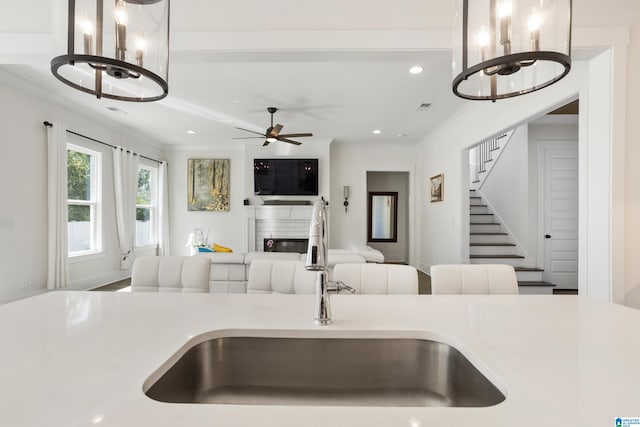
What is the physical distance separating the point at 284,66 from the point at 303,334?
10.2ft

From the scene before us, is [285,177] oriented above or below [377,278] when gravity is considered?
above

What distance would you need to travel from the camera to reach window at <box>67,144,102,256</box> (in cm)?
473

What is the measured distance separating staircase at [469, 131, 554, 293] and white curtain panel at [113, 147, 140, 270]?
573 centimetres

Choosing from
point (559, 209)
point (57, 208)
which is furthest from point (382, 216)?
point (57, 208)

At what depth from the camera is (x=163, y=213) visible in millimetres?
6879

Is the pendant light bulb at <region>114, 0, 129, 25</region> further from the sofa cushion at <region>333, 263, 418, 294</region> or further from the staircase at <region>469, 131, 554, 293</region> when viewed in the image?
the staircase at <region>469, 131, 554, 293</region>

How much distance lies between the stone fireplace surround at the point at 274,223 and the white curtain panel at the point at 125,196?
6.91ft

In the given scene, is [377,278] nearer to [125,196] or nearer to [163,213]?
[125,196]

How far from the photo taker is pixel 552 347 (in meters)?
0.85

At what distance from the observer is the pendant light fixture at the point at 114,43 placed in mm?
997

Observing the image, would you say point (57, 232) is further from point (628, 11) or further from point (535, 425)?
point (628, 11)

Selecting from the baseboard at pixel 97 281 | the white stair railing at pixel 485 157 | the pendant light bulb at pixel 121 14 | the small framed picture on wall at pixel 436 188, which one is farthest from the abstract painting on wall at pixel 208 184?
the pendant light bulb at pixel 121 14

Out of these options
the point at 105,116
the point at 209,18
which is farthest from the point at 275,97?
the point at 105,116

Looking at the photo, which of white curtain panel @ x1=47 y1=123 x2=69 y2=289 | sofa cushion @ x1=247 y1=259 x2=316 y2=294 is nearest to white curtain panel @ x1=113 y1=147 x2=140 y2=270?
white curtain panel @ x1=47 y1=123 x2=69 y2=289
